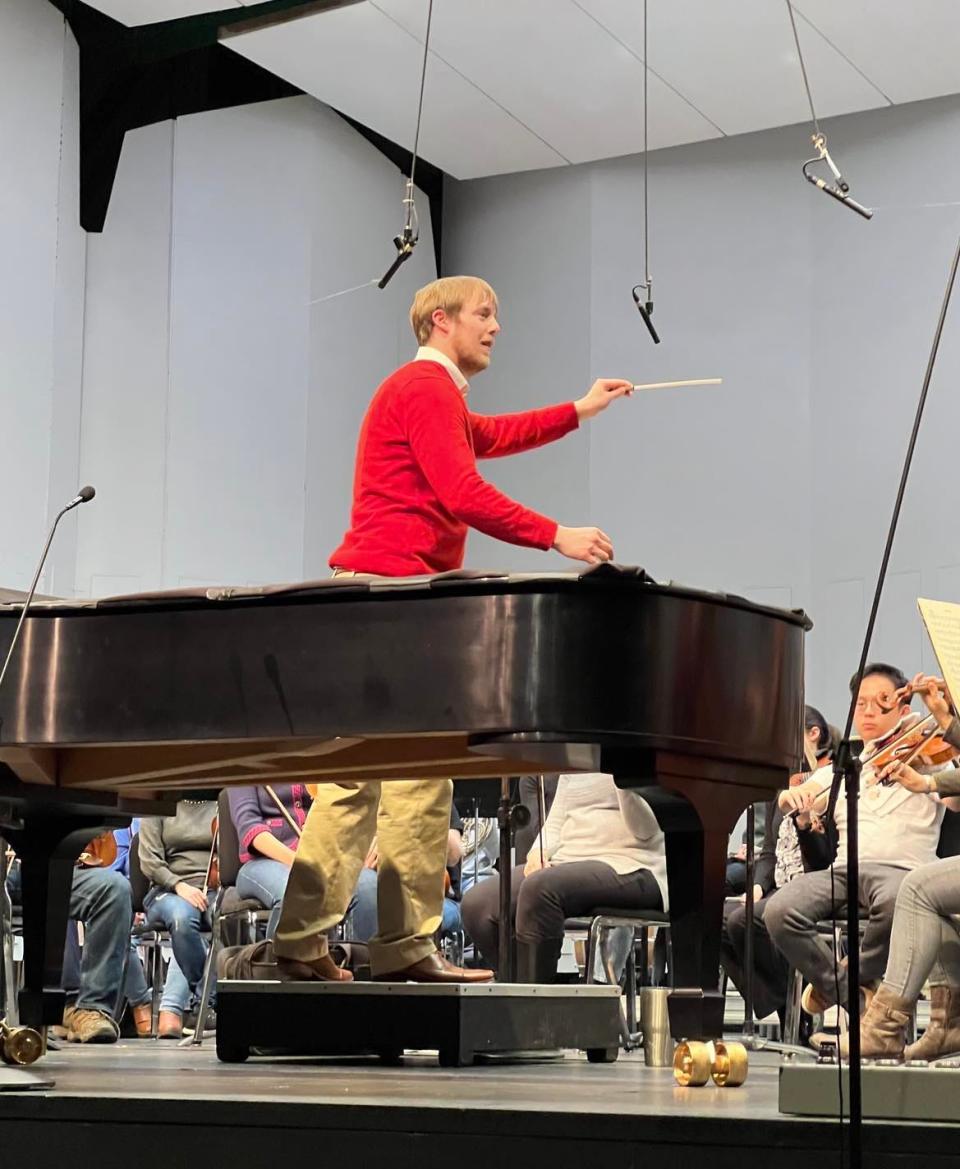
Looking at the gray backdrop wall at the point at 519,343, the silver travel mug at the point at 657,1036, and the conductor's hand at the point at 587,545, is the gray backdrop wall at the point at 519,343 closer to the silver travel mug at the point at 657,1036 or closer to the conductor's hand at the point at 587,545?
the silver travel mug at the point at 657,1036

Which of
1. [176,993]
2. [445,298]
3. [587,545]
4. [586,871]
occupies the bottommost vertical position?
[176,993]

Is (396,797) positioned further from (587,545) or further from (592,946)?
(592,946)

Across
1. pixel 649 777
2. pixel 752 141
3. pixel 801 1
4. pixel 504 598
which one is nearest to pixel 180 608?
pixel 504 598

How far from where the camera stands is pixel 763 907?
16.6ft

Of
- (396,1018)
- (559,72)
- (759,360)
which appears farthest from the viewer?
(759,360)

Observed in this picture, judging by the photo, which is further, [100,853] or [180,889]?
[180,889]

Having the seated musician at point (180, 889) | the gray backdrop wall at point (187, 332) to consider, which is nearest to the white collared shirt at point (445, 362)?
the seated musician at point (180, 889)

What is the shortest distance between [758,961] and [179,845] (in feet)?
6.56

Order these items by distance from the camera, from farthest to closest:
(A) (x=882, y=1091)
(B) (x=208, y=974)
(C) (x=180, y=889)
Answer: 1. (C) (x=180, y=889)
2. (B) (x=208, y=974)
3. (A) (x=882, y=1091)

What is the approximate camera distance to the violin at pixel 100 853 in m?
4.95

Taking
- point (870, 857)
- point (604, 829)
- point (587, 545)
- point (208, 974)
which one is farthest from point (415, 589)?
point (208, 974)

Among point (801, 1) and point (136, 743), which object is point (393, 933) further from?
point (801, 1)

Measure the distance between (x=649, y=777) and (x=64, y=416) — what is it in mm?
5326

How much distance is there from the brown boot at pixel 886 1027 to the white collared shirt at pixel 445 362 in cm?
153
